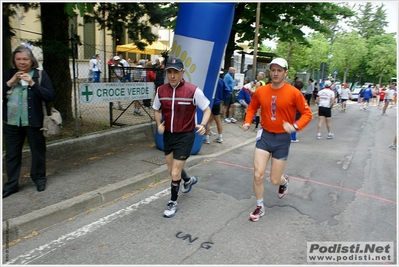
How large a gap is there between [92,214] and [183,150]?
1486 millimetres

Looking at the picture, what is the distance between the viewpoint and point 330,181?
19.4 ft

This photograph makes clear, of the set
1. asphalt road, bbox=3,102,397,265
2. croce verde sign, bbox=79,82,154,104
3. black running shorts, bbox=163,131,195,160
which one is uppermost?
croce verde sign, bbox=79,82,154,104

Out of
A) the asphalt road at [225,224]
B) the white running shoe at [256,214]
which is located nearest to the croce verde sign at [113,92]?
the asphalt road at [225,224]

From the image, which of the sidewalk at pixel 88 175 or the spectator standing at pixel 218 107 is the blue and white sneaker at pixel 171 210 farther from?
the spectator standing at pixel 218 107

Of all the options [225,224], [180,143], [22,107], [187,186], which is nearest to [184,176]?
[187,186]

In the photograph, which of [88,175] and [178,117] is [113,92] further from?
[178,117]

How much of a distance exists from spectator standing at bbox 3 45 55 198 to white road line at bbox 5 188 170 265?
3.94ft

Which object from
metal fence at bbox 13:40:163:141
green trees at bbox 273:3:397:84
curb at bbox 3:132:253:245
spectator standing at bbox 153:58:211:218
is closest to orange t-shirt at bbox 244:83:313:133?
spectator standing at bbox 153:58:211:218

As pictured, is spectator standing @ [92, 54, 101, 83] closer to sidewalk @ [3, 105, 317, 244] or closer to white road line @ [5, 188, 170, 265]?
sidewalk @ [3, 105, 317, 244]

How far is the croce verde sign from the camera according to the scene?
21.4 feet

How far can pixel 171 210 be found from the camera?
165 inches

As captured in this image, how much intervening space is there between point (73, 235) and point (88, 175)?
175 cm

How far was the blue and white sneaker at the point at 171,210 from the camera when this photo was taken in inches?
163

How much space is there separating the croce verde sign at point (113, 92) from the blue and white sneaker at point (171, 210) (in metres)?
3.39
